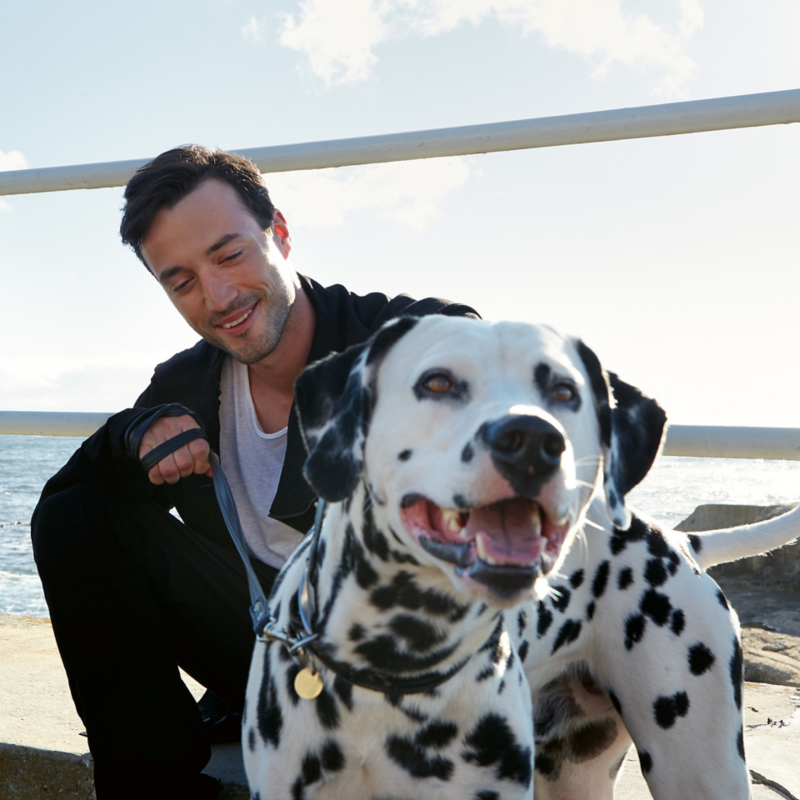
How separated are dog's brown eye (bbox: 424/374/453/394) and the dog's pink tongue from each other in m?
0.24

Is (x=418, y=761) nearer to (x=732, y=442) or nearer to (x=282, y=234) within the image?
(x=732, y=442)

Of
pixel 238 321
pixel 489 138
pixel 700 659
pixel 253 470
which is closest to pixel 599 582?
pixel 700 659

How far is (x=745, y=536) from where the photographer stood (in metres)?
2.11

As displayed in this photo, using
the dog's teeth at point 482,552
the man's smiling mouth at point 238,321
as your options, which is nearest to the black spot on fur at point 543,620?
the dog's teeth at point 482,552

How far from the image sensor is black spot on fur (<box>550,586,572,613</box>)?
191 cm

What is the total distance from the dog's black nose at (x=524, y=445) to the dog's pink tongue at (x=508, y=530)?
8 cm

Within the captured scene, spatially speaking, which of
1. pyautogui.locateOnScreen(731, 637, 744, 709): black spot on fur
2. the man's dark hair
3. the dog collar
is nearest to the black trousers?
the dog collar

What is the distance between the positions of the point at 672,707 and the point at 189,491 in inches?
55.8

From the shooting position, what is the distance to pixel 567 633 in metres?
1.93

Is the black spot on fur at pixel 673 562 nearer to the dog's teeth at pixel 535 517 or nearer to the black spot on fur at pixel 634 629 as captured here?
the black spot on fur at pixel 634 629

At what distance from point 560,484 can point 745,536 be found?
1.10m

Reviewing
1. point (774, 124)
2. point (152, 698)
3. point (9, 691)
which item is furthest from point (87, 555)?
point (774, 124)

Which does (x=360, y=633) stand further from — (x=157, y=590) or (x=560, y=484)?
(x=157, y=590)

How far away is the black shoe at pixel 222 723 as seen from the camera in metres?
2.24
